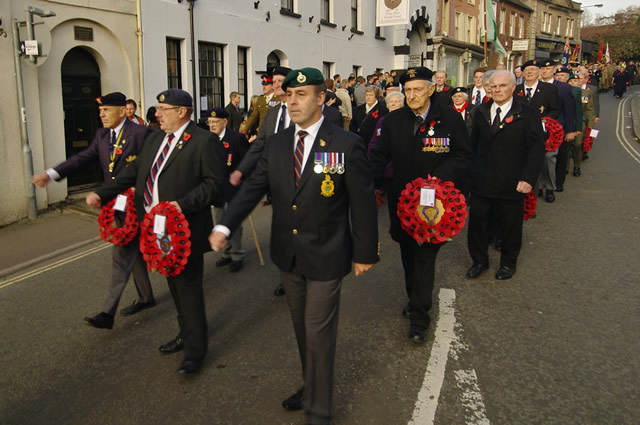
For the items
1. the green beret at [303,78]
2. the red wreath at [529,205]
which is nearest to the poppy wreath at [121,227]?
the green beret at [303,78]

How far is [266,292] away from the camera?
5.87 meters

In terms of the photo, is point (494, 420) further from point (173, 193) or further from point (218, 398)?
point (173, 193)

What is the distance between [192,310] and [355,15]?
21.7 meters

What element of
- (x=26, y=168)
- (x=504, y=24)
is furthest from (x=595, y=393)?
(x=504, y=24)

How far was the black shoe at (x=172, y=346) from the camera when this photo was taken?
446 cm

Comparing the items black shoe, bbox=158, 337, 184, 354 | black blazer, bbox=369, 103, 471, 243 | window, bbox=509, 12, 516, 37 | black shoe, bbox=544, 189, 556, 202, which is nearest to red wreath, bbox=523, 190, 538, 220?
black blazer, bbox=369, 103, 471, 243

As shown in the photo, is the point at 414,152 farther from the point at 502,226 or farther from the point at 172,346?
the point at 172,346

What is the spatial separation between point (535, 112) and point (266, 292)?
347 centimetres

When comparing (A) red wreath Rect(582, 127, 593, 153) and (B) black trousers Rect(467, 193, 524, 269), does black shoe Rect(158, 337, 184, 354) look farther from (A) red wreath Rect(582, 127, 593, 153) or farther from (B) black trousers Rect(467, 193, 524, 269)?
(A) red wreath Rect(582, 127, 593, 153)

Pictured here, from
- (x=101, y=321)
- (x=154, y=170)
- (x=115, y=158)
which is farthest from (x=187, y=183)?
(x=101, y=321)

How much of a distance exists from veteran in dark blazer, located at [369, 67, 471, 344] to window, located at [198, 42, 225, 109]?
11.2 m

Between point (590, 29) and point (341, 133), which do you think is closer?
point (341, 133)

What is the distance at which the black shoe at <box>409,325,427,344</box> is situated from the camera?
452 centimetres

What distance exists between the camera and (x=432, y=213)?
4383 millimetres
